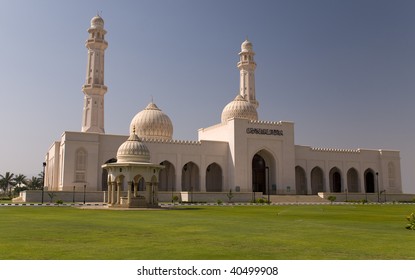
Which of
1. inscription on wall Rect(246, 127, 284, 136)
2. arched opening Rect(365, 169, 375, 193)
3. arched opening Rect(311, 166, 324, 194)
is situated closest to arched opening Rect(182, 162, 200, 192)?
inscription on wall Rect(246, 127, 284, 136)

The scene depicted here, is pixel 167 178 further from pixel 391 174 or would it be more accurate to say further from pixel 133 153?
pixel 391 174

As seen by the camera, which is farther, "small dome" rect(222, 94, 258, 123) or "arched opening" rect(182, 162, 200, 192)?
"small dome" rect(222, 94, 258, 123)

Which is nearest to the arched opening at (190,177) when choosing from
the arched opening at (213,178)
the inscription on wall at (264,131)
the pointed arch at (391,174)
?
the arched opening at (213,178)

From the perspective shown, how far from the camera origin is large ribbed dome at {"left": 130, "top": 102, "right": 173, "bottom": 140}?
41.9m

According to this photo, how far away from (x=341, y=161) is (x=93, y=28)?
101 feet

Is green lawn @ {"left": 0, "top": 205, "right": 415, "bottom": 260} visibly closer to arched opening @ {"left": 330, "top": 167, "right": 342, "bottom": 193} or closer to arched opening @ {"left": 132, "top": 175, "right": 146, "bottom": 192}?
arched opening @ {"left": 132, "top": 175, "right": 146, "bottom": 192}

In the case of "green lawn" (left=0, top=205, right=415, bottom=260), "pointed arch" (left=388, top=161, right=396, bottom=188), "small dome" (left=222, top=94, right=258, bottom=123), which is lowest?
"green lawn" (left=0, top=205, right=415, bottom=260)

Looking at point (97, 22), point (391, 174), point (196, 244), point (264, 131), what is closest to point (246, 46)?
point (264, 131)

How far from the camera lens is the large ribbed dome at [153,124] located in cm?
4188

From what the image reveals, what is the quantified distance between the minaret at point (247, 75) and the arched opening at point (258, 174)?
6596 mm

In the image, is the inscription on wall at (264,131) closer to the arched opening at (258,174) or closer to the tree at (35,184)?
the arched opening at (258,174)

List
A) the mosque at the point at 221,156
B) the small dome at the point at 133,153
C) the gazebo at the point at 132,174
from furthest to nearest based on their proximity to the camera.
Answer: the mosque at the point at 221,156 < the small dome at the point at 133,153 < the gazebo at the point at 132,174

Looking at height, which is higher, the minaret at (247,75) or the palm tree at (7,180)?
the minaret at (247,75)

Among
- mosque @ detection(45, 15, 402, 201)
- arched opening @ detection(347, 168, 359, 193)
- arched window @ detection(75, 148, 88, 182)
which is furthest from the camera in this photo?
arched opening @ detection(347, 168, 359, 193)
